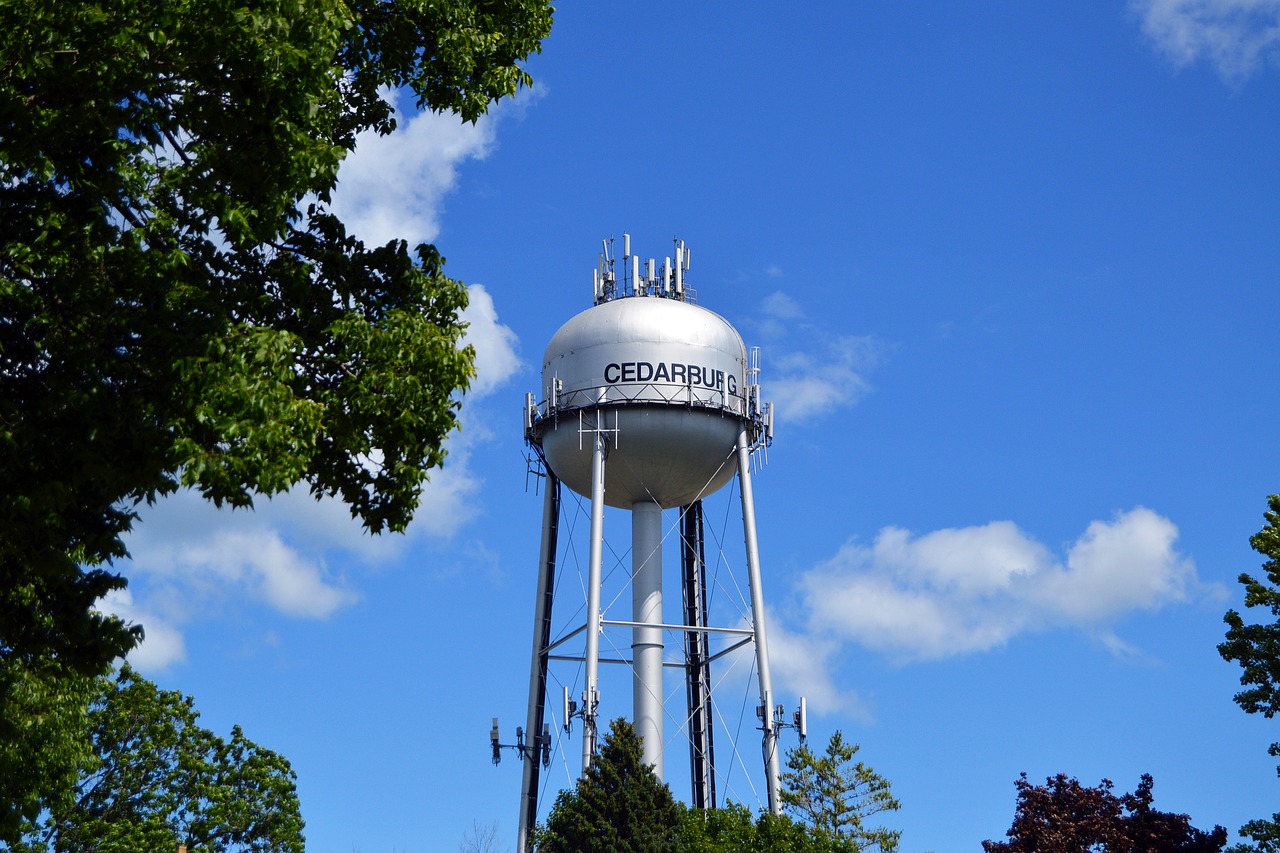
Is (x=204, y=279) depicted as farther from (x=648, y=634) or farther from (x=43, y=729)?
(x=648, y=634)

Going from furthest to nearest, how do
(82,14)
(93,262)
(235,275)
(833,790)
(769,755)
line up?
(833,790)
(769,755)
(235,275)
(93,262)
(82,14)

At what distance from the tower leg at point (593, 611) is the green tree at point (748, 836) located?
4.48m

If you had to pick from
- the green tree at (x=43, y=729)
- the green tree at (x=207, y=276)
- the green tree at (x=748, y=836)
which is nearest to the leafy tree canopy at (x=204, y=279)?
the green tree at (x=207, y=276)

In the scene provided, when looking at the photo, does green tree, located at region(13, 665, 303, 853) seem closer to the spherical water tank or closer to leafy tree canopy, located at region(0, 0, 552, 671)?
the spherical water tank

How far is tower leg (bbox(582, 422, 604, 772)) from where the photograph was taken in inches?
1442

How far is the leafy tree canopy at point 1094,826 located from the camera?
1241 inches

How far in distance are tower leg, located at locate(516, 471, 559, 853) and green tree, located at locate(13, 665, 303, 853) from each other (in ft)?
45.6

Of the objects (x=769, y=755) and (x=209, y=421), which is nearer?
(x=209, y=421)

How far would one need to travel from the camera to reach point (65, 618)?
14477 mm

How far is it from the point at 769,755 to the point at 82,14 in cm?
2947

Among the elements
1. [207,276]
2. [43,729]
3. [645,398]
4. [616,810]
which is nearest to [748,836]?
[616,810]

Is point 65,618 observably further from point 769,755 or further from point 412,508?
point 769,755

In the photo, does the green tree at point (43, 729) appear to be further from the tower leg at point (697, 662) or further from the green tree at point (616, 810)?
the tower leg at point (697, 662)

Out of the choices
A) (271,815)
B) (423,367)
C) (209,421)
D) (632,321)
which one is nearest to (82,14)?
(209,421)
